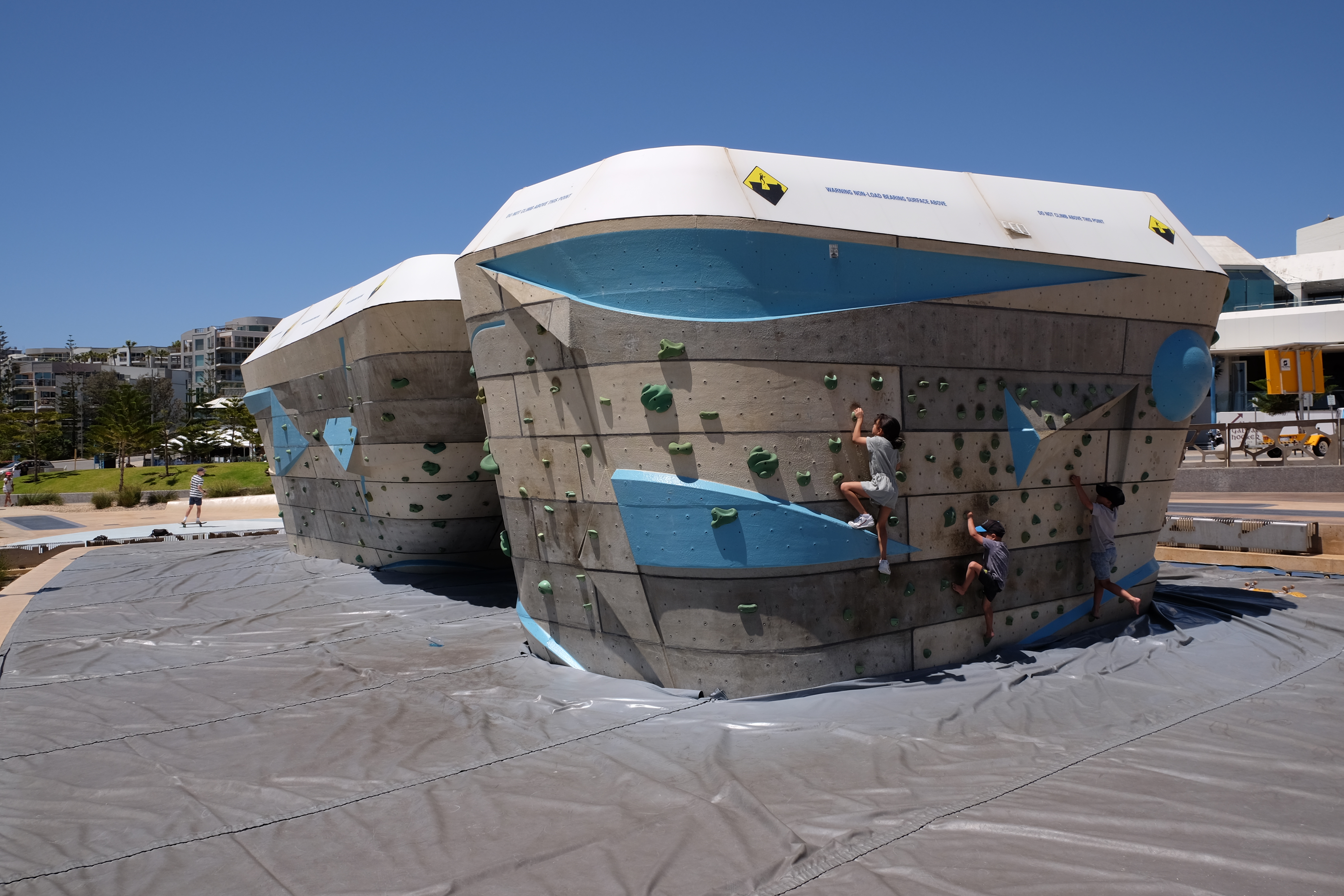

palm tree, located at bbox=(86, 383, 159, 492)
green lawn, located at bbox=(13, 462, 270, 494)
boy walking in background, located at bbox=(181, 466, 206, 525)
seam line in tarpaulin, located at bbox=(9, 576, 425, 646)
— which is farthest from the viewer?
palm tree, located at bbox=(86, 383, 159, 492)

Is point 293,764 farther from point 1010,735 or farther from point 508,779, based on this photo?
point 1010,735

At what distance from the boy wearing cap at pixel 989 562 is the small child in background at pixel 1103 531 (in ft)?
4.38

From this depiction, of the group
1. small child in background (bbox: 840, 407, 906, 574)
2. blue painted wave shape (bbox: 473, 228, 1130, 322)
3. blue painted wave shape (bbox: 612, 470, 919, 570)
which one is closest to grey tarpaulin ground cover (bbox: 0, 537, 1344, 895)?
blue painted wave shape (bbox: 612, 470, 919, 570)

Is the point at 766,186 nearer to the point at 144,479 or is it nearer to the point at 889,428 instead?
the point at 889,428

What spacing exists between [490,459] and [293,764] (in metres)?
3.61

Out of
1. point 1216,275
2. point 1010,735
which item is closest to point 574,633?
point 1010,735

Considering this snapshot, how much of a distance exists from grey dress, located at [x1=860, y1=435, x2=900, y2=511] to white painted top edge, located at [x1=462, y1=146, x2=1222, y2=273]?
1.83 m

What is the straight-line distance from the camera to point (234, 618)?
1173 centimetres

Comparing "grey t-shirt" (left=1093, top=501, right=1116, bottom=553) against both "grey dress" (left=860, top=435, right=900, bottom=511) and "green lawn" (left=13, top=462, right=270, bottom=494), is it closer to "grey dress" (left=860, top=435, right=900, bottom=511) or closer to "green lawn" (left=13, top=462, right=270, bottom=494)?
"grey dress" (left=860, top=435, right=900, bottom=511)

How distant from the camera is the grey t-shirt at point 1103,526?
8.85 meters

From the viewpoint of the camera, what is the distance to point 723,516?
23.4 feet

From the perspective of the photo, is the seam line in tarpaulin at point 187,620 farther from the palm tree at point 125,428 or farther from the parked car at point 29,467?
the parked car at point 29,467

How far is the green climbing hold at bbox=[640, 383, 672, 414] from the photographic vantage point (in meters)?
7.16

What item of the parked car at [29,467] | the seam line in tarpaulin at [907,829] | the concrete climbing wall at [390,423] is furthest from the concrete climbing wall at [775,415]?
the parked car at [29,467]
